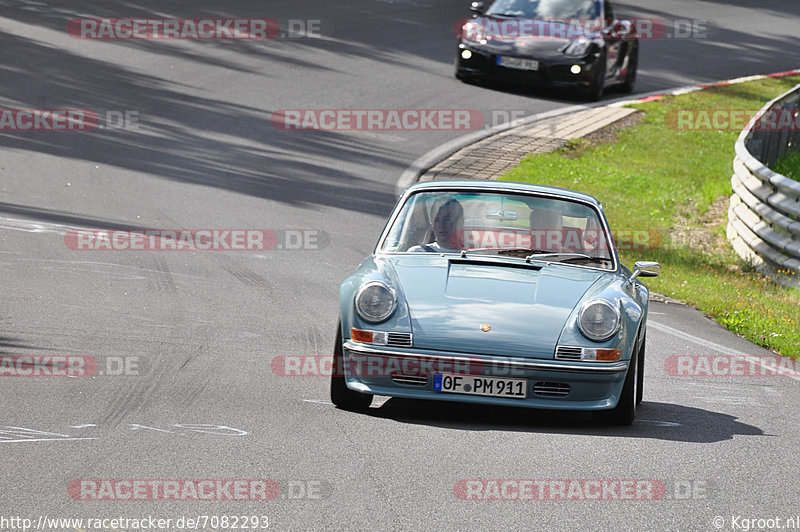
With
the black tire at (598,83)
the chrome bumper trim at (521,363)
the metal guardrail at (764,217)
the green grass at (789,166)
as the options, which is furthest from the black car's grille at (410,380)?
the black tire at (598,83)

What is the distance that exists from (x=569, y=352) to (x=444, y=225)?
157 cm

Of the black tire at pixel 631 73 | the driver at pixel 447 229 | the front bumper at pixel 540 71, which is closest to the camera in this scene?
the driver at pixel 447 229

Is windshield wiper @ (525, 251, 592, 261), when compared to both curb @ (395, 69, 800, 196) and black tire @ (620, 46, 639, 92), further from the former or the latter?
black tire @ (620, 46, 639, 92)

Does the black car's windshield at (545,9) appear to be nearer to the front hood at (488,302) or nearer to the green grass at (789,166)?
the green grass at (789,166)

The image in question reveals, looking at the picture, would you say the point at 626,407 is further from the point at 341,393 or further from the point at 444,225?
the point at 444,225

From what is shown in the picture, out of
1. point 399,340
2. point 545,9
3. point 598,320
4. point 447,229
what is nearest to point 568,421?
point 598,320

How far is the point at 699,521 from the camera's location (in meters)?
5.04

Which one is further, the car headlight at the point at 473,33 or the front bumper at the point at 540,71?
the car headlight at the point at 473,33

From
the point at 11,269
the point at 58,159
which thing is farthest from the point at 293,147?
the point at 11,269

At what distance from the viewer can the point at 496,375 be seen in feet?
21.1

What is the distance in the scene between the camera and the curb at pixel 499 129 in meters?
15.2

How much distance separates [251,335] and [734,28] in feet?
79.6

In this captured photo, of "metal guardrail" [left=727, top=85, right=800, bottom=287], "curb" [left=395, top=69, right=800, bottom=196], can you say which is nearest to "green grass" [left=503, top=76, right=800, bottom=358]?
"metal guardrail" [left=727, top=85, right=800, bottom=287]

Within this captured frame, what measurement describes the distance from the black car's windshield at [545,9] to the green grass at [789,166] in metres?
4.68
